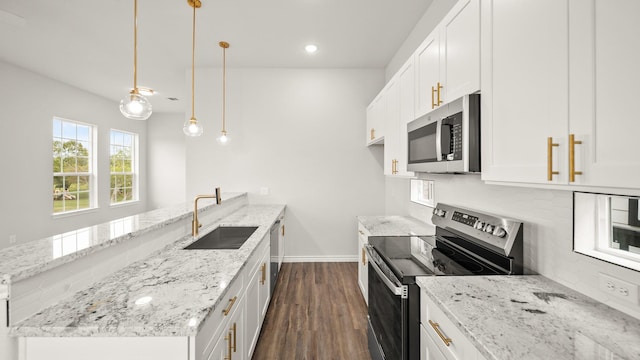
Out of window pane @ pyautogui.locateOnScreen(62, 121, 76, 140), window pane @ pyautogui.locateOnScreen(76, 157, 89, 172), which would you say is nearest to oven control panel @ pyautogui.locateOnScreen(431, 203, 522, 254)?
window pane @ pyautogui.locateOnScreen(62, 121, 76, 140)

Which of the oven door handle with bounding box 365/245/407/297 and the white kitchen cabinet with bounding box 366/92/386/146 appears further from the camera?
the white kitchen cabinet with bounding box 366/92/386/146

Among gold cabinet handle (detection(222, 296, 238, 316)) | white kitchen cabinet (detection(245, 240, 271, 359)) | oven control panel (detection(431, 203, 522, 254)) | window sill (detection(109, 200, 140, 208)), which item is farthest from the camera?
window sill (detection(109, 200, 140, 208))

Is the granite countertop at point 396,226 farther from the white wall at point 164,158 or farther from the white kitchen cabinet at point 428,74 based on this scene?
the white wall at point 164,158

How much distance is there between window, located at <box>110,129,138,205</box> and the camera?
6176mm

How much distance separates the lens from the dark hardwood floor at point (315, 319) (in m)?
2.07

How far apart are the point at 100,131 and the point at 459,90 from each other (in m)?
6.81

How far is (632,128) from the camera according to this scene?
67 cm

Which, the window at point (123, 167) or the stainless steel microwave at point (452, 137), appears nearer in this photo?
the stainless steel microwave at point (452, 137)

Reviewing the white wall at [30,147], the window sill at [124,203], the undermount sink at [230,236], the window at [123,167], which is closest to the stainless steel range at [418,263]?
the undermount sink at [230,236]

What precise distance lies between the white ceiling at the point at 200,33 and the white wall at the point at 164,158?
9.12 feet

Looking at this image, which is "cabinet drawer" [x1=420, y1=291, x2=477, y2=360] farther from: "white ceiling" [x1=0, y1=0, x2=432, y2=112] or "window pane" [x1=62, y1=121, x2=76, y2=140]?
"window pane" [x1=62, y1=121, x2=76, y2=140]

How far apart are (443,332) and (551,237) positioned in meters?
0.69

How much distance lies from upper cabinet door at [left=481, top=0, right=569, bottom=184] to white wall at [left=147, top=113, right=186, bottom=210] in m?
7.22

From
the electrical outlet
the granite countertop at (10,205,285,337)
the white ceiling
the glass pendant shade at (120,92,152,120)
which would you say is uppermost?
the white ceiling
